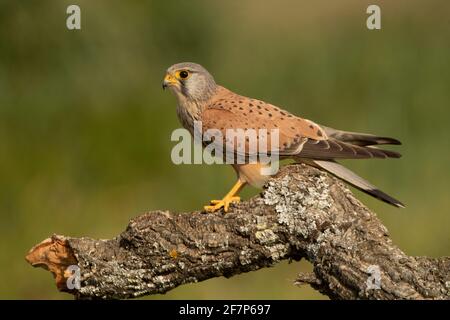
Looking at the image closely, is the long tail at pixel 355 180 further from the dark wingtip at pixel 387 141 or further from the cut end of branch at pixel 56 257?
the cut end of branch at pixel 56 257

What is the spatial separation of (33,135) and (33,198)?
606mm

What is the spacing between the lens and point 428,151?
25.2 feet

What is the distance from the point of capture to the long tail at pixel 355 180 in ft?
14.5

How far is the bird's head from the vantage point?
5094mm

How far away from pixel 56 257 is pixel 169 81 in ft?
4.21

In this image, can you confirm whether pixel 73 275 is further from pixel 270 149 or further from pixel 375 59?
pixel 375 59

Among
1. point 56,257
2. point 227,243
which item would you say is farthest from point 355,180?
point 56,257

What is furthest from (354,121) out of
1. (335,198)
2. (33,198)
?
(335,198)

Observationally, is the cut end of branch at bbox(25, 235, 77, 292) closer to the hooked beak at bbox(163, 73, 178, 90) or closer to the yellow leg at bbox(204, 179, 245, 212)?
the yellow leg at bbox(204, 179, 245, 212)

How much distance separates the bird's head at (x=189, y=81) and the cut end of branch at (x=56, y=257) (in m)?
1.24

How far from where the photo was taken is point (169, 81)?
5.11 meters

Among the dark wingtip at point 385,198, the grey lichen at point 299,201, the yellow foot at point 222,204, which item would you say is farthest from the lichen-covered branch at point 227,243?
the dark wingtip at point 385,198

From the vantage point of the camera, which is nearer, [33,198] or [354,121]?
[33,198]

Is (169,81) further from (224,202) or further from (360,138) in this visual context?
(360,138)
